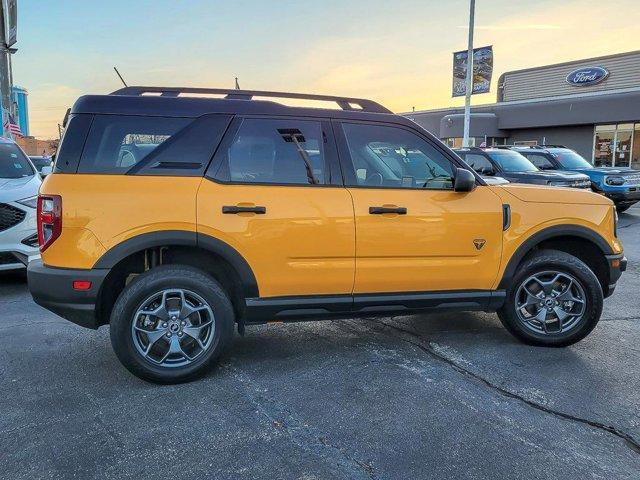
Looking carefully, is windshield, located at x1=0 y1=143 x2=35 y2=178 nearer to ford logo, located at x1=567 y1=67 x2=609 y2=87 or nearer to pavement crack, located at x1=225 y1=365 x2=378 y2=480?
pavement crack, located at x1=225 y1=365 x2=378 y2=480

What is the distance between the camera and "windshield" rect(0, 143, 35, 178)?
23.7 feet

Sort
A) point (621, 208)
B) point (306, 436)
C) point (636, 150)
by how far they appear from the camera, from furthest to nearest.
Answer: point (636, 150) < point (621, 208) < point (306, 436)

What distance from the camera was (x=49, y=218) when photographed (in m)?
3.52

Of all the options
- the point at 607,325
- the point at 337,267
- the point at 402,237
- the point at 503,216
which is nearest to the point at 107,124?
the point at 337,267

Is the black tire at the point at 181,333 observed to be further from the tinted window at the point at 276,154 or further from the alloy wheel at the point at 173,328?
the tinted window at the point at 276,154

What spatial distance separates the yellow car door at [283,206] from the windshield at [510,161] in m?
9.18

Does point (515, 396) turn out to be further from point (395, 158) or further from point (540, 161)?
point (540, 161)

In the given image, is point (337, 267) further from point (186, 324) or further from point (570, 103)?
point (570, 103)

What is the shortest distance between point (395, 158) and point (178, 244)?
72.4 inches

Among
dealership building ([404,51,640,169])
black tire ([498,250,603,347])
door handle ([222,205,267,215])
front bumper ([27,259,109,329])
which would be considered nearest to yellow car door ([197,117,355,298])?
door handle ([222,205,267,215])

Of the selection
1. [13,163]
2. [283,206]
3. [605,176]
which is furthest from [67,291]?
[605,176]

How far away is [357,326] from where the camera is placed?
5066 millimetres

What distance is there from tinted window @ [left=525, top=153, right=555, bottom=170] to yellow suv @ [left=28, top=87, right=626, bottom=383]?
34.8ft

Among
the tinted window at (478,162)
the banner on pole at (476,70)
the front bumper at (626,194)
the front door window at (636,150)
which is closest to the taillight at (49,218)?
the tinted window at (478,162)
